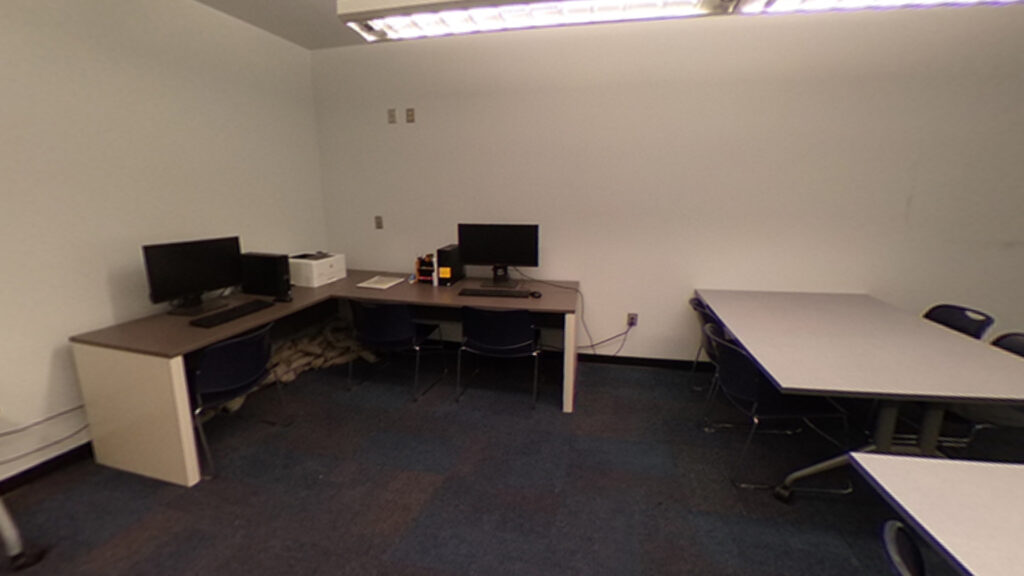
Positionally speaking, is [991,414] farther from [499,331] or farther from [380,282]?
[380,282]

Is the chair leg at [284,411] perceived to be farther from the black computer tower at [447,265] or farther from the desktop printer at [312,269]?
the black computer tower at [447,265]

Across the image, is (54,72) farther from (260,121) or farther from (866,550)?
(866,550)

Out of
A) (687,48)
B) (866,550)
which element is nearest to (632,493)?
(866,550)

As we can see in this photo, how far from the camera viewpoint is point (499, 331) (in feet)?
9.48

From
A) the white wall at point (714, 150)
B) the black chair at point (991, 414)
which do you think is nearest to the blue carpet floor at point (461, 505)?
the black chair at point (991, 414)

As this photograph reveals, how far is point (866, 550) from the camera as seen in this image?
1.81 metres

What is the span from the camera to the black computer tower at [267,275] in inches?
116

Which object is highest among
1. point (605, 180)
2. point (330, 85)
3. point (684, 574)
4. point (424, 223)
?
point (330, 85)

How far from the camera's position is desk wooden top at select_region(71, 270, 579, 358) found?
2.16 m

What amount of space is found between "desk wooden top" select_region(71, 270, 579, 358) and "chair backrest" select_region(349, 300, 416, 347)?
0.08 meters

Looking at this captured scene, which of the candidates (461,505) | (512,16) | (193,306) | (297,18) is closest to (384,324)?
(193,306)

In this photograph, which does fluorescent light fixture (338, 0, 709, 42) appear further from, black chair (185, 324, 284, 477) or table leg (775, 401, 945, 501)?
table leg (775, 401, 945, 501)

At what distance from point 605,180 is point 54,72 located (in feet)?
11.2

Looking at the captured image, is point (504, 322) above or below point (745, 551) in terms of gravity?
above
